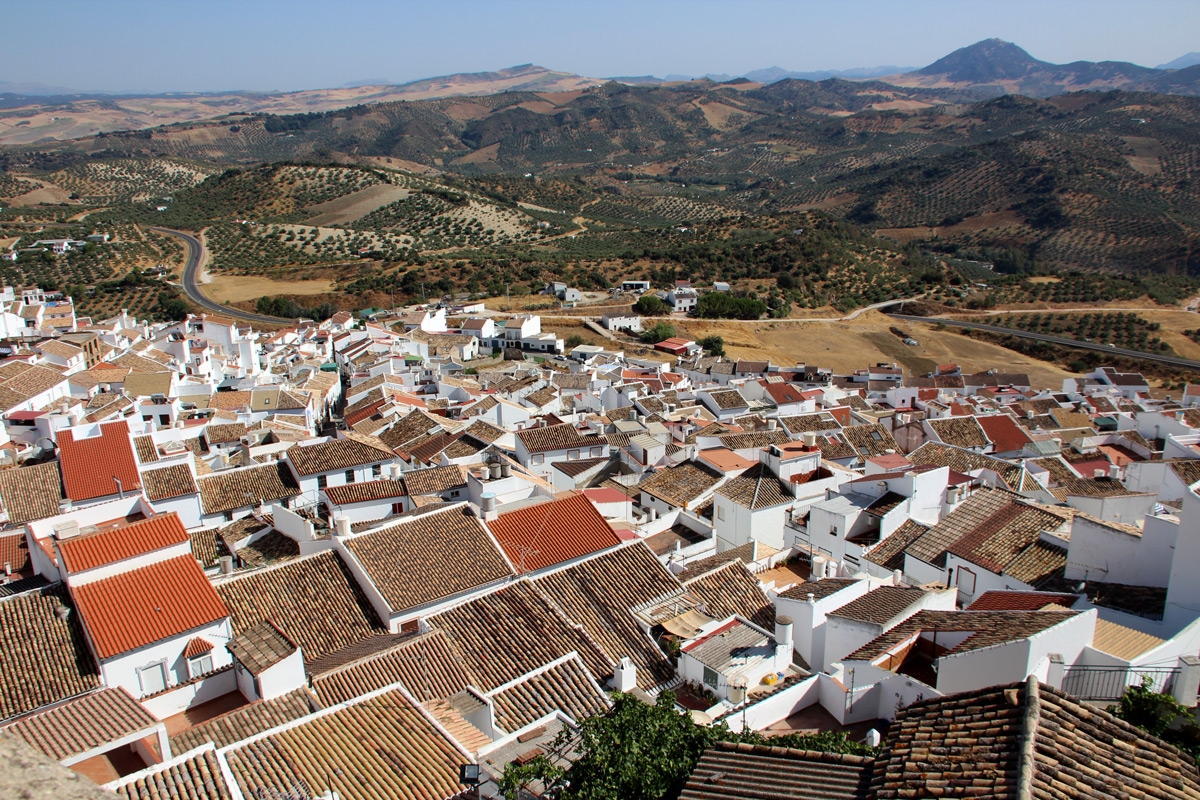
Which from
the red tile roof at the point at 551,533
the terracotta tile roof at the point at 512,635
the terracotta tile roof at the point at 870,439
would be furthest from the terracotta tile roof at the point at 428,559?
the terracotta tile roof at the point at 870,439

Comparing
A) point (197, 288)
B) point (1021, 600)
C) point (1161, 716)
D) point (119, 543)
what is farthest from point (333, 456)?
point (197, 288)

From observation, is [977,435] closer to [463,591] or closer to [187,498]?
[463,591]

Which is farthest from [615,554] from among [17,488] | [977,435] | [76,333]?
[76,333]

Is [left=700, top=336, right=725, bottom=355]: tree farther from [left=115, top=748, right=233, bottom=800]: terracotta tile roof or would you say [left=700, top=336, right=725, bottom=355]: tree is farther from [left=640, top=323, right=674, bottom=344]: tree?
[left=115, top=748, right=233, bottom=800]: terracotta tile roof

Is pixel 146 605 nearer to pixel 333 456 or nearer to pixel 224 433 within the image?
pixel 333 456

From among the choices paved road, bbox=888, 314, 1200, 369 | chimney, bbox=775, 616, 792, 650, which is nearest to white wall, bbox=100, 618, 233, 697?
chimney, bbox=775, 616, 792, 650
